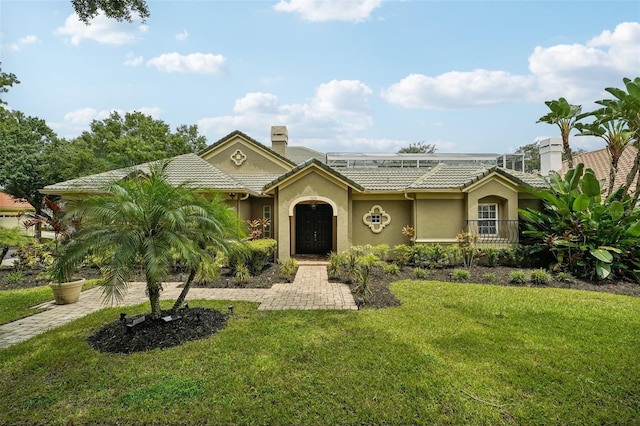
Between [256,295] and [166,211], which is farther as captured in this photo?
[256,295]

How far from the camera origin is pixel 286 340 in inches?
239

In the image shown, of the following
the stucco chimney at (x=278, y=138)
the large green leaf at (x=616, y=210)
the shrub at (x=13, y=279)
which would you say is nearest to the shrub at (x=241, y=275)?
the shrub at (x=13, y=279)

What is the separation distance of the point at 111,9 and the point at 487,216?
53.2ft

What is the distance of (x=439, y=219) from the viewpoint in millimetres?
15094

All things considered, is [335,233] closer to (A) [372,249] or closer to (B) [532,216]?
(A) [372,249]

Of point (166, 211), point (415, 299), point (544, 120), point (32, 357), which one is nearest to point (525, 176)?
point (544, 120)

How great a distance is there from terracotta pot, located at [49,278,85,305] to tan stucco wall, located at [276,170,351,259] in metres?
7.68

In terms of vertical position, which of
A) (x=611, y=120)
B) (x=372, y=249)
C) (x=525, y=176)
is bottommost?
(x=372, y=249)

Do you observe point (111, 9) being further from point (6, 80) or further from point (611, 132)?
point (611, 132)

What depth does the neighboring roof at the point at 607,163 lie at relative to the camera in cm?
1847

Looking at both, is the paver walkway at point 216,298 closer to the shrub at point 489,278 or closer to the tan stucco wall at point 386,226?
the tan stucco wall at point 386,226

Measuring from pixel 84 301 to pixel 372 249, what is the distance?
33.6 ft

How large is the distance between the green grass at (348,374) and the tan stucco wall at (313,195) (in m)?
7.35

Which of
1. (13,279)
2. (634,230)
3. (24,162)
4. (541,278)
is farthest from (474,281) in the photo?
(24,162)
